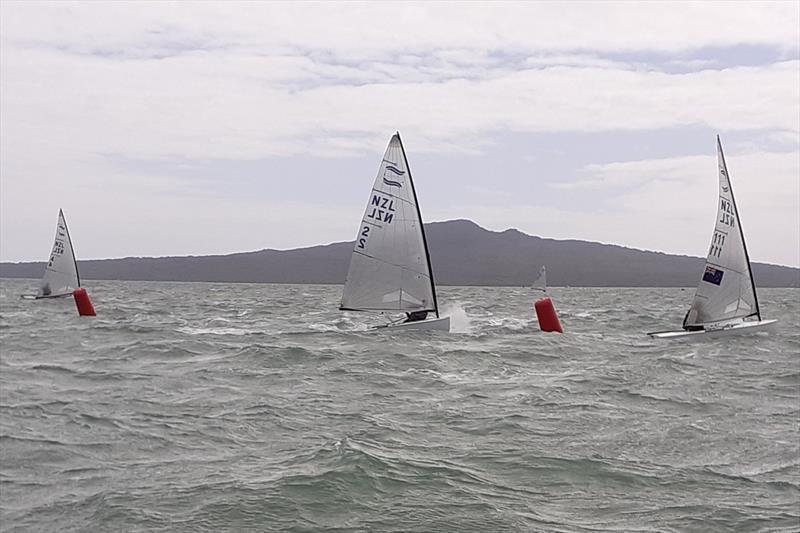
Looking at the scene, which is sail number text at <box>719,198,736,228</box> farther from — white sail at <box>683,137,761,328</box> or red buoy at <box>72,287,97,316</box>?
red buoy at <box>72,287,97,316</box>

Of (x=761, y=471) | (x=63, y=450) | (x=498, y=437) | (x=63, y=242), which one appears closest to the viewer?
(x=761, y=471)

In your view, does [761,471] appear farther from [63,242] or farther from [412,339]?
[63,242]

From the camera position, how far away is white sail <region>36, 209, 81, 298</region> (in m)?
63.8

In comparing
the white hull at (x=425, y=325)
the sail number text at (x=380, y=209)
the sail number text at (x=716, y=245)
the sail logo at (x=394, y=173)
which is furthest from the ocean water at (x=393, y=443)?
the sail logo at (x=394, y=173)

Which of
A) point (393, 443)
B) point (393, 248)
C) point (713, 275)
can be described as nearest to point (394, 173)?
point (393, 248)

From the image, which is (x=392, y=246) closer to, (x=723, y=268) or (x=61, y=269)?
(x=723, y=268)

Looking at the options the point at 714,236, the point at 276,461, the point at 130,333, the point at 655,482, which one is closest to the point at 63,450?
the point at 276,461

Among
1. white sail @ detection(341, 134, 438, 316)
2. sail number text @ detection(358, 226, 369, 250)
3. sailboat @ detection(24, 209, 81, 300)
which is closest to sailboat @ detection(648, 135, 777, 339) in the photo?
white sail @ detection(341, 134, 438, 316)

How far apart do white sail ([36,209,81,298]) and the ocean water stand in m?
41.2

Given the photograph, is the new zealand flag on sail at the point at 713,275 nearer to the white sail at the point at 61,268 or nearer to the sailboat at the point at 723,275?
the sailboat at the point at 723,275

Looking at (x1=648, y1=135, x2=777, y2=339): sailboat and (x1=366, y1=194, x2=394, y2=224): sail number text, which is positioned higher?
(x1=366, y1=194, x2=394, y2=224): sail number text

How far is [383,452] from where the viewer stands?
11.4 meters

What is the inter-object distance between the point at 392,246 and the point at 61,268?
42.6m

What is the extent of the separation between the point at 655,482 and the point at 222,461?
555 centimetres
